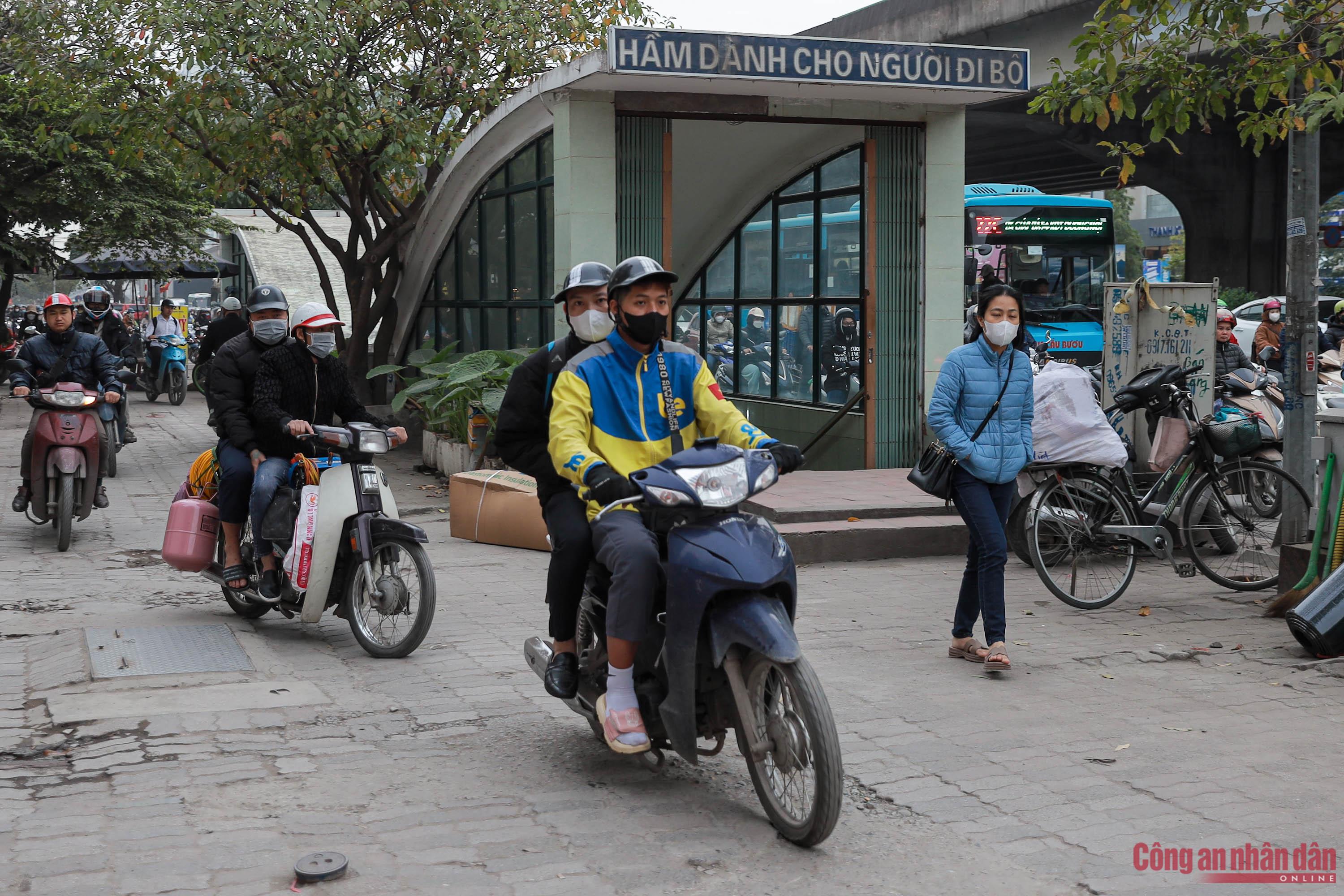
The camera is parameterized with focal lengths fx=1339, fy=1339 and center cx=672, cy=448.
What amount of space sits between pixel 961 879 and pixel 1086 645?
318cm

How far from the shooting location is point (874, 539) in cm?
913

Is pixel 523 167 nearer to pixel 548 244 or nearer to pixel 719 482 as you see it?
pixel 548 244

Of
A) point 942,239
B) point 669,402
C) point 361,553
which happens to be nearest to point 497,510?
point 361,553

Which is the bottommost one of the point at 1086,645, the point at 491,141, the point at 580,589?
the point at 1086,645

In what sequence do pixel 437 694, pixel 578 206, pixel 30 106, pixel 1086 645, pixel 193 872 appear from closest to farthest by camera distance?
pixel 193 872
pixel 437 694
pixel 1086 645
pixel 578 206
pixel 30 106

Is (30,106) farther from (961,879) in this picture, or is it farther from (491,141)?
(961,879)

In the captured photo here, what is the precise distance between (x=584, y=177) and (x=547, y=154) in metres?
1.73

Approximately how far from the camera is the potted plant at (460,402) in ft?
40.6

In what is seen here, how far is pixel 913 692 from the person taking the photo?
18.7 feet

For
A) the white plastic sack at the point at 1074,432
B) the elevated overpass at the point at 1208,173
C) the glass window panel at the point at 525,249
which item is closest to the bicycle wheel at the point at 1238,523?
the white plastic sack at the point at 1074,432

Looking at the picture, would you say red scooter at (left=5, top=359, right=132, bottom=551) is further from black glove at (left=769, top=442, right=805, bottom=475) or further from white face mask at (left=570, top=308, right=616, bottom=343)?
black glove at (left=769, top=442, right=805, bottom=475)

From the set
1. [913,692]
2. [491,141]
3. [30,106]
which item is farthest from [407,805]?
[30,106]

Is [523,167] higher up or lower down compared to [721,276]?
higher up

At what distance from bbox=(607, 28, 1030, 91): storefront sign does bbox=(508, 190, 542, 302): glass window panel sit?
329 cm
